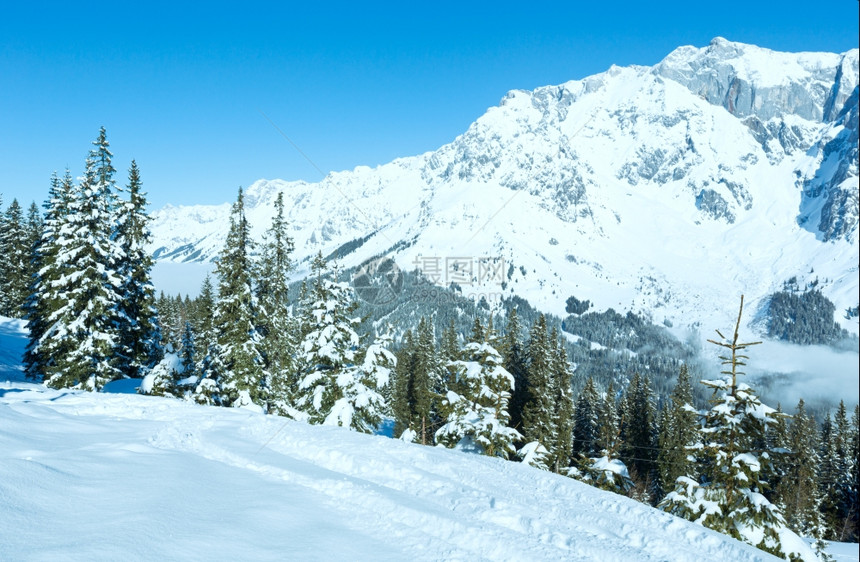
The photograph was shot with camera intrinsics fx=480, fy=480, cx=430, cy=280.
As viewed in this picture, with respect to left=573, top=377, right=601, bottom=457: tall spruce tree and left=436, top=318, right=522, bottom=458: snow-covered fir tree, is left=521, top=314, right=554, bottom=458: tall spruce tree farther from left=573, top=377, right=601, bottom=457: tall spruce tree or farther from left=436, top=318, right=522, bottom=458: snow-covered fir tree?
left=436, top=318, right=522, bottom=458: snow-covered fir tree

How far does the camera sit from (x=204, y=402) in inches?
1074

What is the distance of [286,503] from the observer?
9.82 metres

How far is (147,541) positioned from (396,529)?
13.7ft

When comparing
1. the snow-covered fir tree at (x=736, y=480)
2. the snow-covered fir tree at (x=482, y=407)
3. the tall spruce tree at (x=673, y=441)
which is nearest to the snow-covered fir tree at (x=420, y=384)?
the tall spruce tree at (x=673, y=441)

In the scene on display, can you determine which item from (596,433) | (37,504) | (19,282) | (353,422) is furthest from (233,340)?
(596,433)

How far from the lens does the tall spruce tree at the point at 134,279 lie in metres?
30.0

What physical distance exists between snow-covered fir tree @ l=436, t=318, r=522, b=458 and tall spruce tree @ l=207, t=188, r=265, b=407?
40.6 ft

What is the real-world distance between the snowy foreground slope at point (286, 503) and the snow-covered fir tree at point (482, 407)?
284 inches

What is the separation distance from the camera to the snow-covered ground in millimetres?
7613

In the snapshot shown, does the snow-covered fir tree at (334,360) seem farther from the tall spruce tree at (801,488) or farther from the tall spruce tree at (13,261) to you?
the tall spruce tree at (801,488)

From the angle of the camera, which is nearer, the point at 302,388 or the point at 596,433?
the point at 302,388

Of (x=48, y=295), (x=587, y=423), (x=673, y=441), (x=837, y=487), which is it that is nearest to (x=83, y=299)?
(x=48, y=295)

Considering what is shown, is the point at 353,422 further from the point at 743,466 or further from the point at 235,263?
the point at 743,466

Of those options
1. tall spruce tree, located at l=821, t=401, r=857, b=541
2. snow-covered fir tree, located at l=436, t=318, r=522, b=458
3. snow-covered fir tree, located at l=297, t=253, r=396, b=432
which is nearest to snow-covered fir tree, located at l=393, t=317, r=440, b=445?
snow-covered fir tree, located at l=297, t=253, r=396, b=432
